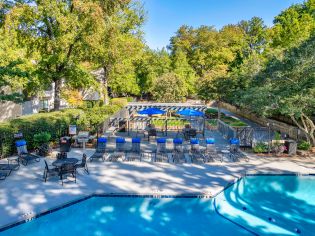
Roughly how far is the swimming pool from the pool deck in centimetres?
41

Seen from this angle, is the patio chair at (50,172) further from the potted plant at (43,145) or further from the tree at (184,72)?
the tree at (184,72)

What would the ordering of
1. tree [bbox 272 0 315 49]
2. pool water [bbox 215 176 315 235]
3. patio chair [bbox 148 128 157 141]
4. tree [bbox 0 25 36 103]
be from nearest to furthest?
pool water [bbox 215 176 315 235] → tree [bbox 0 25 36 103] → patio chair [bbox 148 128 157 141] → tree [bbox 272 0 315 49]

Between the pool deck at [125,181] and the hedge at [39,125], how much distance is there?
234 cm

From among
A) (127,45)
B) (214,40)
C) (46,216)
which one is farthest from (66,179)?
(214,40)

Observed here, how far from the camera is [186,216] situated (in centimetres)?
930

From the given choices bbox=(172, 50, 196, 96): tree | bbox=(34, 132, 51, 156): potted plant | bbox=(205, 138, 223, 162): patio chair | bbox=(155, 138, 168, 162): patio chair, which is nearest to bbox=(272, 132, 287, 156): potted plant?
bbox=(205, 138, 223, 162): patio chair

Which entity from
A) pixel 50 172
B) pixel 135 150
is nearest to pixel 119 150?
pixel 135 150

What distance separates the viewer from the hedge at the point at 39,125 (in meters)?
14.2

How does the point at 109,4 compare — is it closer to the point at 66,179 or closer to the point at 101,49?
the point at 101,49

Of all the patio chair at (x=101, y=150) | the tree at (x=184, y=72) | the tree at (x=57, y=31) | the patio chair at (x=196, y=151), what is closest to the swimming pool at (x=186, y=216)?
the patio chair at (x=196, y=151)

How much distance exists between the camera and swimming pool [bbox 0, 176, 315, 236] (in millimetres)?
8266

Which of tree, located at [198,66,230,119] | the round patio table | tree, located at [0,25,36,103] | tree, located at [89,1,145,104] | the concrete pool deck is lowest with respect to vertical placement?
the concrete pool deck

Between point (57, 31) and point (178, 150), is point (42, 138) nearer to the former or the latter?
point (178, 150)

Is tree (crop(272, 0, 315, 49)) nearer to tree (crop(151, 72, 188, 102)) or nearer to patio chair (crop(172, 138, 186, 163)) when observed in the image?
tree (crop(151, 72, 188, 102))
